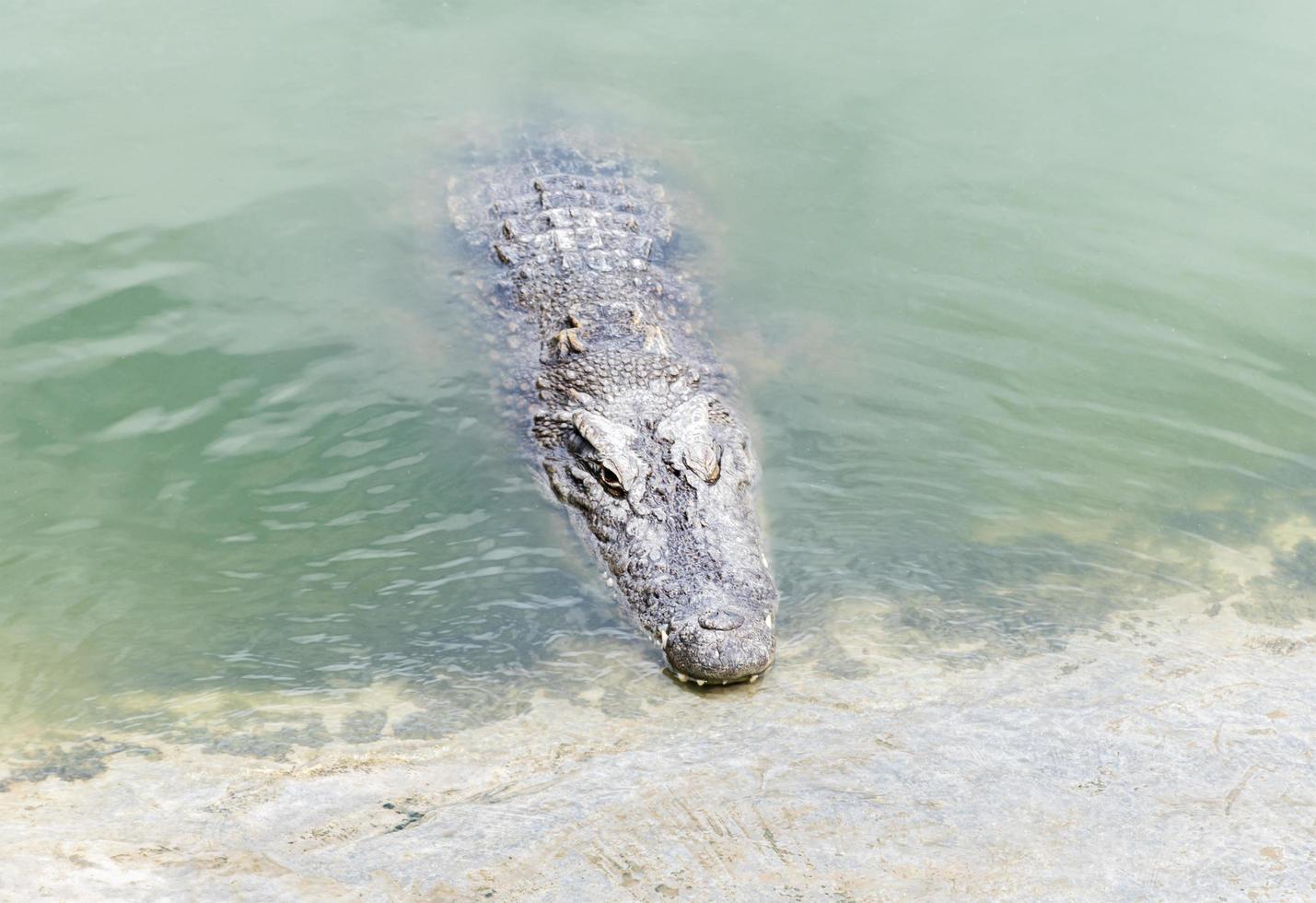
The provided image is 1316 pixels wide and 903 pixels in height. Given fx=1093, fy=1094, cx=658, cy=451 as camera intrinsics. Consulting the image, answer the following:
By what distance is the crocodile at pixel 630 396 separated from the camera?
4.55 m

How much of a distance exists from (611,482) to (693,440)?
0.46 m

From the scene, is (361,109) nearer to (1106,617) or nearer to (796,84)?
(796,84)

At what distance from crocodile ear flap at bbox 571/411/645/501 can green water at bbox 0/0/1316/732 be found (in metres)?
0.39

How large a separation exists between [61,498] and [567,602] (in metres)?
2.49

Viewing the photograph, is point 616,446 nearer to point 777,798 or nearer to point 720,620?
point 720,620

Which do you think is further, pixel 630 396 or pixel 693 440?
pixel 630 396

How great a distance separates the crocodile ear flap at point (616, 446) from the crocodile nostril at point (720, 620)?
3.34ft

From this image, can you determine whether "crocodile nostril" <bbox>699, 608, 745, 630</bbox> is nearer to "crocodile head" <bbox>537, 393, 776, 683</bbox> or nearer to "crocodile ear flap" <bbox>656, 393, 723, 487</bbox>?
Answer: "crocodile head" <bbox>537, 393, 776, 683</bbox>

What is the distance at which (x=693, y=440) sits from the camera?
5.41 m

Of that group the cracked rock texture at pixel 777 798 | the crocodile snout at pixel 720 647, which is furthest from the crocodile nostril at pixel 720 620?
the cracked rock texture at pixel 777 798

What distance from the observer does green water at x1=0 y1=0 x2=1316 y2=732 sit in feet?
15.3

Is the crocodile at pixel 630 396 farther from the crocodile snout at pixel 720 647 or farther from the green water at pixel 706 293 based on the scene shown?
the green water at pixel 706 293

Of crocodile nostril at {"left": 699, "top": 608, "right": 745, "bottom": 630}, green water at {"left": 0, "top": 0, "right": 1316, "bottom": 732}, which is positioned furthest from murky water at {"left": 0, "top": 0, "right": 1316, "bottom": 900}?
crocodile nostril at {"left": 699, "top": 608, "right": 745, "bottom": 630}

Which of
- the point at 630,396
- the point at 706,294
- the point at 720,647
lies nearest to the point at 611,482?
the point at 630,396
